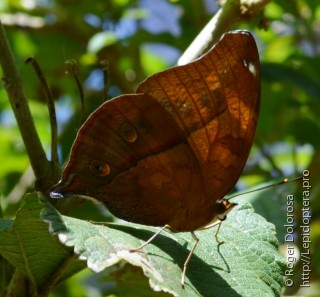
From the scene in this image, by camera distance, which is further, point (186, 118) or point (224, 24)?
point (224, 24)

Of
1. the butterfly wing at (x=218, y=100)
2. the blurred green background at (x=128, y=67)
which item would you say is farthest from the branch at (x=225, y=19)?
the blurred green background at (x=128, y=67)

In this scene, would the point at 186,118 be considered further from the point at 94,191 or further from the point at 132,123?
the point at 94,191

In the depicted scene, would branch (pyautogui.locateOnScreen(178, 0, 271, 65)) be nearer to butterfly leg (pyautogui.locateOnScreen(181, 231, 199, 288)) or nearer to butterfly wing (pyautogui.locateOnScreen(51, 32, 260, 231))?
butterfly wing (pyautogui.locateOnScreen(51, 32, 260, 231))

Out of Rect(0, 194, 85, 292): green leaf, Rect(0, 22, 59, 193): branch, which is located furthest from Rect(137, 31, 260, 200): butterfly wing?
Rect(0, 194, 85, 292): green leaf

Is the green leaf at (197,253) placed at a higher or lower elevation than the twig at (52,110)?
lower

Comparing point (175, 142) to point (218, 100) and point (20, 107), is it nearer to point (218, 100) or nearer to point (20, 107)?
point (218, 100)

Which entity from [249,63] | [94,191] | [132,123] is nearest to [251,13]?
[249,63]

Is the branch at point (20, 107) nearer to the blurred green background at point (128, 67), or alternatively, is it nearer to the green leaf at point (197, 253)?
the green leaf at point (197, 253)
